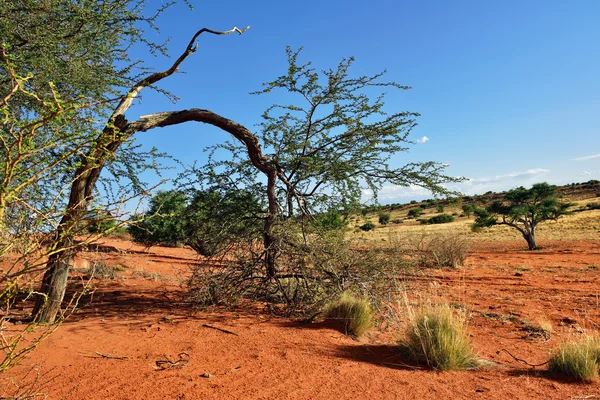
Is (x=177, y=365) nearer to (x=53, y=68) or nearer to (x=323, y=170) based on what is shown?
(x=323, y=170)

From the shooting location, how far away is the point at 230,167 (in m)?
7.89

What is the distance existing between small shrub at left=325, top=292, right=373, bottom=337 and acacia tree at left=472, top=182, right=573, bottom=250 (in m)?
24.1

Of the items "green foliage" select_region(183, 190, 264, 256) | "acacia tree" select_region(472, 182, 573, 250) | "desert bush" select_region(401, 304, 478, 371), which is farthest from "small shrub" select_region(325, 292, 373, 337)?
"acacia tree" select_region(472, 182, 573, 250)

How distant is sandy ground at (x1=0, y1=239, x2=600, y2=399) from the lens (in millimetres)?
3641

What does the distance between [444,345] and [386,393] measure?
1138 mm

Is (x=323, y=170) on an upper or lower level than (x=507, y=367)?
upper

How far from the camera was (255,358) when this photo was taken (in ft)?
14.5

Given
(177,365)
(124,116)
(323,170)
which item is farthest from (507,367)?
(124,116)

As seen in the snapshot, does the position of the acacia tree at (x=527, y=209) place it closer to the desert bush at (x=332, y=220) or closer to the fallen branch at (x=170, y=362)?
the desert bush at (x=332, y=220)

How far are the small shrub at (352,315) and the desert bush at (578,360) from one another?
231 centimetres

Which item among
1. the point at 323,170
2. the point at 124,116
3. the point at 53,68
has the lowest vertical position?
the point at 323,170

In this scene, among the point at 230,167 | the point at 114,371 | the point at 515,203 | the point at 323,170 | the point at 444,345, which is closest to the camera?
the point at 114,371

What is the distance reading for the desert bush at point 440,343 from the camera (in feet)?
14.2

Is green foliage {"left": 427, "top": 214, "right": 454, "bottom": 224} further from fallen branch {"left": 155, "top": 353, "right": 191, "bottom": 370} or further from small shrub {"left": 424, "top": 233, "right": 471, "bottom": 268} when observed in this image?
fallen branch {"left": 155, "top": 353, "right": 191, "bottom": 370}
